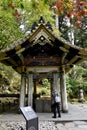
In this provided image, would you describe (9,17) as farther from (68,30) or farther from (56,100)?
(68,30)

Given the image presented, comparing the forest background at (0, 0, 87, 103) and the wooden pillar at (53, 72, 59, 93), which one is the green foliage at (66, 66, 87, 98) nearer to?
the forest background at (0, 0, 87, 103)

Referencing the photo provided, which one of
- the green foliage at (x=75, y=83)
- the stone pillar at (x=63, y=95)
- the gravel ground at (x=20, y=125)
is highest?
the green foliage at (x=75, y=83)

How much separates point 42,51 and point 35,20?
13.3 feet

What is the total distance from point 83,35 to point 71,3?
90.9 ft

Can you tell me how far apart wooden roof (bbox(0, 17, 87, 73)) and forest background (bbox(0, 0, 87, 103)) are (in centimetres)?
119

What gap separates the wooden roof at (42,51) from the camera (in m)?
14.6

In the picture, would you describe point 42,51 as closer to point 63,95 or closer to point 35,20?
point 63,95

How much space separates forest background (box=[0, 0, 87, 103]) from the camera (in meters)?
6.92

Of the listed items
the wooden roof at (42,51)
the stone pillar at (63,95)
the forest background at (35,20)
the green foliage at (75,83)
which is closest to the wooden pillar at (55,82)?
the stone pillar at (63,95)

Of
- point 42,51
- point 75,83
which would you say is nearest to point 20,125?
point 42,51

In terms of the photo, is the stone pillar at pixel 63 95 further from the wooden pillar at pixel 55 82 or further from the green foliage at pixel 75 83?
the green foliage at pixel 75 83

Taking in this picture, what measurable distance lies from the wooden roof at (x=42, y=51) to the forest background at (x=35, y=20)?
3.91 feet

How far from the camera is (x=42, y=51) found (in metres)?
15.4

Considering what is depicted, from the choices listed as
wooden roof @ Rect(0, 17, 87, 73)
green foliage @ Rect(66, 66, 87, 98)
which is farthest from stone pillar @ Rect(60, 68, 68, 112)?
green foliage @ Rect(66, 66, 87, 98)
